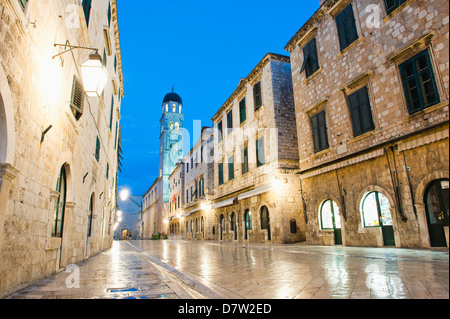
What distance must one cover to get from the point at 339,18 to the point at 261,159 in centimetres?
857

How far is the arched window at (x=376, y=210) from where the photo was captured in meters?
9.76

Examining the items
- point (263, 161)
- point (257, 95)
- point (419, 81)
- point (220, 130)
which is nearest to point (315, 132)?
point (263, 161)

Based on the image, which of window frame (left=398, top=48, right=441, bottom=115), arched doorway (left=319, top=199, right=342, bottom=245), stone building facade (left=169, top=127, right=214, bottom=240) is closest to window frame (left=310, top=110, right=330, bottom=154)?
arched doorway (left=319, top=199, right=342, bottom=245)

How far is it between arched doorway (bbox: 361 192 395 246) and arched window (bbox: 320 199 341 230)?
153cm

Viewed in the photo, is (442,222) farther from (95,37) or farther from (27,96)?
(95,37)

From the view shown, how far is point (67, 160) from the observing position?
6785mm

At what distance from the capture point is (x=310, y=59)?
1405cm

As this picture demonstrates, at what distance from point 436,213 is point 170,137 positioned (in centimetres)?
5447

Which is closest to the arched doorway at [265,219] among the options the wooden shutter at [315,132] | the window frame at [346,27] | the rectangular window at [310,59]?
the wooden shutter at [315,132]

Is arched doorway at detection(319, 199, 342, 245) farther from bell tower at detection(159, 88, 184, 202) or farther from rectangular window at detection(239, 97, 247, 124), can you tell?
bell tower at detection(159, 88, 184, 202)

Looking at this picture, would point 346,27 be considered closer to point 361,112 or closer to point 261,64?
point 361,112

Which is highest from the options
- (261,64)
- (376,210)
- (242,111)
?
(261,64)

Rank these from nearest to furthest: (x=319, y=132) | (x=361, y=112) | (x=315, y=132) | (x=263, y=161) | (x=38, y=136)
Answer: (x=38, y=136), (x=361, y=112), (x=319, y=132), (x=315, y=132), (x=263, y=161)

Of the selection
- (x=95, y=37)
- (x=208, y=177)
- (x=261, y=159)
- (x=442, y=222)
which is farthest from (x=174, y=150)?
(x=442, y=222)
